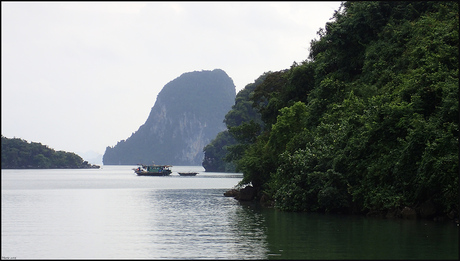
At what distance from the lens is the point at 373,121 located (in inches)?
1438

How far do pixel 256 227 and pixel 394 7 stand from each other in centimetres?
2804

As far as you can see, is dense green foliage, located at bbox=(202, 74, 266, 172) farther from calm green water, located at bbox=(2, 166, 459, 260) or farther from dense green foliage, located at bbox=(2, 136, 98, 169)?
dense green foliage, located at bbox=(2, 136, 98, 169)

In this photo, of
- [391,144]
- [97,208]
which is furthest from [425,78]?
[97,208]

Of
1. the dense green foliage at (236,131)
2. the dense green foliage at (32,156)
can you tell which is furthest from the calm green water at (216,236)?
the dense green foliage at (32,156)

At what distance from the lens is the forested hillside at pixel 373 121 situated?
3253 cm

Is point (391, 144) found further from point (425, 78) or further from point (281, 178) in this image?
point (281, 178)

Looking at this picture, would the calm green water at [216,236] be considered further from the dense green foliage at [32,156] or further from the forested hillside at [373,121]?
the dense green foliage at [32,156]

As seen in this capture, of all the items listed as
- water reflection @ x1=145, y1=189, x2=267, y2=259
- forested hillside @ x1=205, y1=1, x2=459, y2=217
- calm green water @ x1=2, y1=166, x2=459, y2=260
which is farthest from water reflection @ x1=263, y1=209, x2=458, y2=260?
forested hillside @ x1=205, y1=1, x2=459, y2=217

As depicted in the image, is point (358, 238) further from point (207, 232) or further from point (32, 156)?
point (32, 156)

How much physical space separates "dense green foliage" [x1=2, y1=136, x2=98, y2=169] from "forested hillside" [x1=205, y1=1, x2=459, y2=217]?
225 feet

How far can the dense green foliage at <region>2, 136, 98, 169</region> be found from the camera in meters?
117

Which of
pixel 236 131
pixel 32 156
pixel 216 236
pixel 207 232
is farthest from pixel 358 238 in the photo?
pixel 32 156

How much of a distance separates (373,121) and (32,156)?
112620 millimetres

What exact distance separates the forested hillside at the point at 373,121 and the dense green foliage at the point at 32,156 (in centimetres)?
6859
